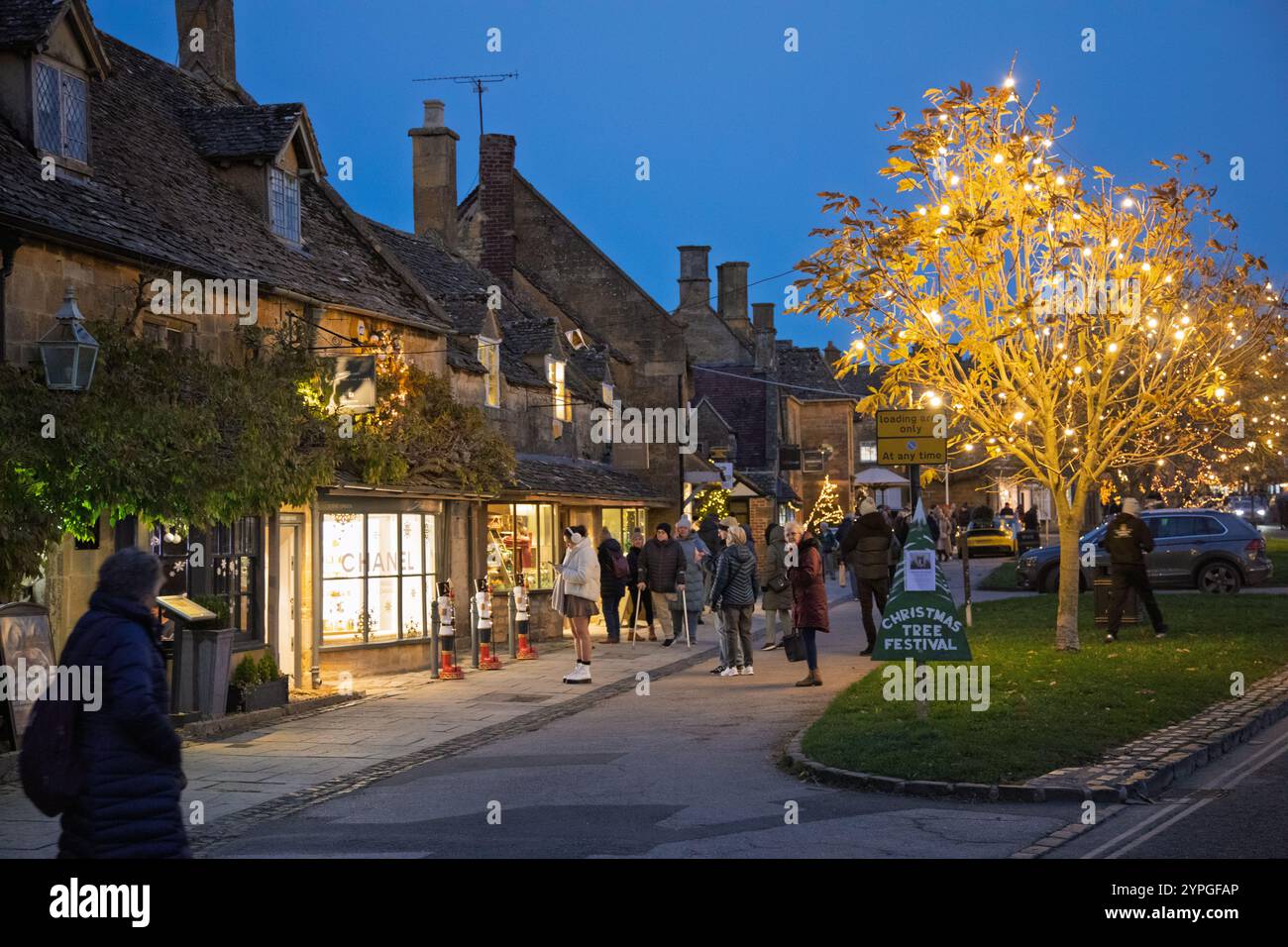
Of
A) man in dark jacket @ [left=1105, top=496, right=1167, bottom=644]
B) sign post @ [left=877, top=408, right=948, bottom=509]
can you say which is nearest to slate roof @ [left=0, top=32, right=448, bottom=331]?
sign post @ [left=877, top=408, right=948, bottom=509]

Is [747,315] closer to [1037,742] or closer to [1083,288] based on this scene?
[1083,288]

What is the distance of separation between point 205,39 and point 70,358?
15027 millimetres

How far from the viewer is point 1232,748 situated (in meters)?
12.2

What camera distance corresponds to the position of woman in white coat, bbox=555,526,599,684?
18562 mm

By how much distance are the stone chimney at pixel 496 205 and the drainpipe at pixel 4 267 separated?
22596 mm

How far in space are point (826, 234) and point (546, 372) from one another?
1306 centimetres

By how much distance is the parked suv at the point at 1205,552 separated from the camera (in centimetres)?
2894

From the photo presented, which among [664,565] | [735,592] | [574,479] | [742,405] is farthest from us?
[742,405]

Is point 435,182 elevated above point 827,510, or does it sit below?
above

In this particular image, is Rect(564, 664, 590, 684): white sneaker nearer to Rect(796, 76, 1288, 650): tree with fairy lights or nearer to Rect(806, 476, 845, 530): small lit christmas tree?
Rect(796, 76, 1288, 650): tree with fairy lights

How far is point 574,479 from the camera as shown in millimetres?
29766

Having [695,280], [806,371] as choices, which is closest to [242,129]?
[695,280]

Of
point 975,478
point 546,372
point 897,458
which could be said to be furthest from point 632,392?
point 975,478

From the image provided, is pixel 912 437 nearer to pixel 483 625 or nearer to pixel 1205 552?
pixel 483 625
